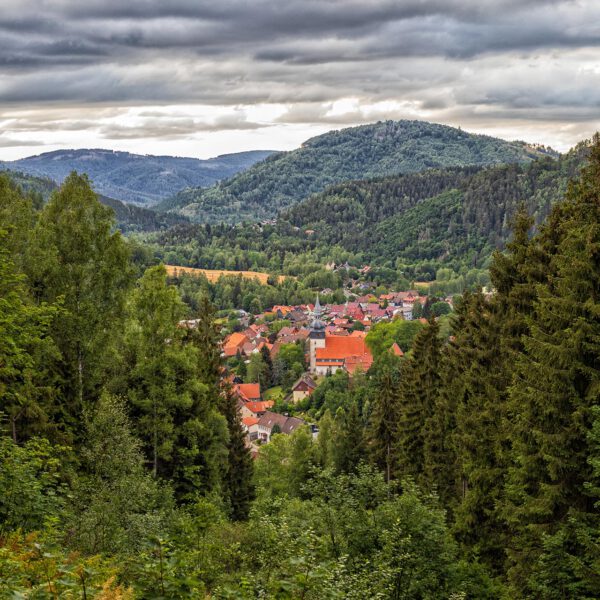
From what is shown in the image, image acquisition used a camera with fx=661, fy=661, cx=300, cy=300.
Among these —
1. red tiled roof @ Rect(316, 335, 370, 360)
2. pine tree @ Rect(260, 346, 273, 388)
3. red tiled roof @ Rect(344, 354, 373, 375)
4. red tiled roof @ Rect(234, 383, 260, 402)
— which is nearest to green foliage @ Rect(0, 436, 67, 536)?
red tiled roof @ Rect(234, 383, 260, 402)

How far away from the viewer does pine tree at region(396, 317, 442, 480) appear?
27.6 metres

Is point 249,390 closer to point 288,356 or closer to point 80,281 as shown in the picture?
point 288,356

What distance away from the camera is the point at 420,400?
93.8ft

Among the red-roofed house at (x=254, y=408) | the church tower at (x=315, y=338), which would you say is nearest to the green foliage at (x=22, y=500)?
the red-roofed house at (x=254, y=408)

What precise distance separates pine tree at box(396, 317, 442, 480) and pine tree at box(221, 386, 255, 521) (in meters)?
8.04

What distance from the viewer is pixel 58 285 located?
20.0 metres

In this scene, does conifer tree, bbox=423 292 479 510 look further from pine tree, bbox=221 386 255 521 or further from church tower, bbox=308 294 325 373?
church tower, bbox=308 294 325 373

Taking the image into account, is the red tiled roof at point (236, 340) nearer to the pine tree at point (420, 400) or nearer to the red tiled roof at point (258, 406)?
the red tiled roof at point (258, 406)

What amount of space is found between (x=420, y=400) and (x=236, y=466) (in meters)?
10.3

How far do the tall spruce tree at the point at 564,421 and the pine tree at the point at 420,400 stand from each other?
12.6 m

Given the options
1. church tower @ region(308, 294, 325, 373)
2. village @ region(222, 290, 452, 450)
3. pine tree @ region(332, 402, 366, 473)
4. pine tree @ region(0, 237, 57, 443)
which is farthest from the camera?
church tower @ region(308, 294, 325, 373)

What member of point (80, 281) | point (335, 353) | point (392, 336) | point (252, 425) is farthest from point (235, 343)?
point (80, 281)

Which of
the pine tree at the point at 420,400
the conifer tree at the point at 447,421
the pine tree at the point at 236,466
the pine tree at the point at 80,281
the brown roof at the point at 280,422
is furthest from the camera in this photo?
the brown roof at the point at 280,422

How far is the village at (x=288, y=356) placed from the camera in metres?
76.1
